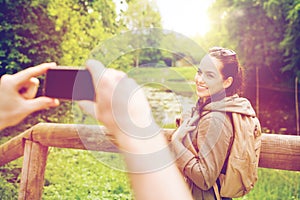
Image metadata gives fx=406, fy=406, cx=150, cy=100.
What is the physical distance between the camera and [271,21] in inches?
141

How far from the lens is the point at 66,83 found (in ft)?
0.95

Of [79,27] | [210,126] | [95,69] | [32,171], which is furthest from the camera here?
[79,27]

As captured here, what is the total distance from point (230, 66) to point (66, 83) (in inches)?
18.9

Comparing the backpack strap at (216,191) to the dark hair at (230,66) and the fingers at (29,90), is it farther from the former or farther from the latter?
the fingers at (29,90)

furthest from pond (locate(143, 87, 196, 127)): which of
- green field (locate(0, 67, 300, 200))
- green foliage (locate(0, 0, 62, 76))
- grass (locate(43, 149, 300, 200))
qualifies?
green foliage (locate(0, 0, 62, 76))

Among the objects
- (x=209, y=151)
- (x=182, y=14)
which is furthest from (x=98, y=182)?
(x=209, y=151)

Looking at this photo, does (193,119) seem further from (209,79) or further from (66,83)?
(66,83)

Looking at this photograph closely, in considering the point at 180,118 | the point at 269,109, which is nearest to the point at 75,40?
the point at 180,118

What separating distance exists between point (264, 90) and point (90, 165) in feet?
7.06

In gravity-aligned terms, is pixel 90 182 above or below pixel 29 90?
below

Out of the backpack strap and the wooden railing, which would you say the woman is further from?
the wooden railing

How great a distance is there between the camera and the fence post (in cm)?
104

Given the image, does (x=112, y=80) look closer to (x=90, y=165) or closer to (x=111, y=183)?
(x=111, y=183)

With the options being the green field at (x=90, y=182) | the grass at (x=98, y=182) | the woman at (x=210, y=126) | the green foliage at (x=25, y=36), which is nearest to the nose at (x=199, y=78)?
the woman at (x=210, y=126)
